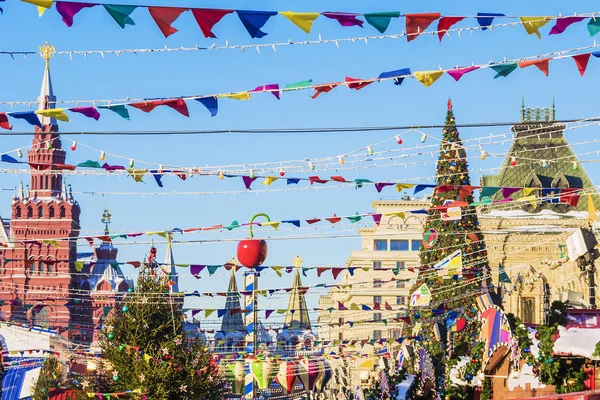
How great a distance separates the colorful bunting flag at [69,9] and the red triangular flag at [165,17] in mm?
647

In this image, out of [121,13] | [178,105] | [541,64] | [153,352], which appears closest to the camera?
[121,13]

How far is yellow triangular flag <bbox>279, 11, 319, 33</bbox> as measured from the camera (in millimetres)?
14062

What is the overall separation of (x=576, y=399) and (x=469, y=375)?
424 inches

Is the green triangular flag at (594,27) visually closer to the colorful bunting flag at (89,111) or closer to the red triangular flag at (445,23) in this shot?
the red triangular flag at (445,23)

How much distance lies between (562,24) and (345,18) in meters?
2.46

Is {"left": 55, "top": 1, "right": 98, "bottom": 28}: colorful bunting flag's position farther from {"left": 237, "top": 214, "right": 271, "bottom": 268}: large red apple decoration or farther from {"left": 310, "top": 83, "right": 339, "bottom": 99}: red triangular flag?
{"left": 237, "top": 214, "right": 271, "bottom": 268}: large red apple decoration

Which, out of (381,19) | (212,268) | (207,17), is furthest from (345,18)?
(212,268)

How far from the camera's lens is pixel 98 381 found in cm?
3694

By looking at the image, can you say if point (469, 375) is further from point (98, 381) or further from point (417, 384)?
point (98, 381)

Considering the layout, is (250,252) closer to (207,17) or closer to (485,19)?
(485,19)

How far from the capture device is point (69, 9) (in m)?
14.0

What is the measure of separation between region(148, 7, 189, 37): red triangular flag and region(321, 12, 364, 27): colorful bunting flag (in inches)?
62.5

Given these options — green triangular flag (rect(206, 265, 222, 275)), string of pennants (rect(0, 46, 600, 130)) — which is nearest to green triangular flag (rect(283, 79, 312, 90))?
string of pennants (rect(0, 46, 600, 130))

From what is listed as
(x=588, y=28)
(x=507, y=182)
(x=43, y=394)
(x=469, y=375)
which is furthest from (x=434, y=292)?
(x=588, y=28)
